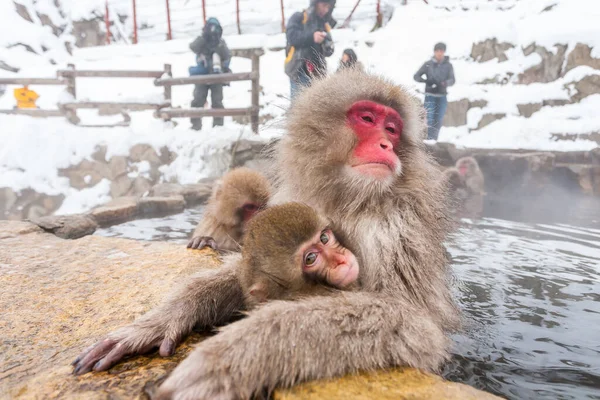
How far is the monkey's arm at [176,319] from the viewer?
4.81 ft

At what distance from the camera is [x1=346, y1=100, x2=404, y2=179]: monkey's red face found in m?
1.79

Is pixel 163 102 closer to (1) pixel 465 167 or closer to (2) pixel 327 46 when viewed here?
(2) pixel 327 46

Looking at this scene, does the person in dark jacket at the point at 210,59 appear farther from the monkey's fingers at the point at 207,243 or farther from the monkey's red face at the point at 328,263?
the monkey's red face at the point at 328,263

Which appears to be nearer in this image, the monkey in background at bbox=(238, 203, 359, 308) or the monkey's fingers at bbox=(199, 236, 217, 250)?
the monkey in background at bbox=(238, 203, 359, 308)

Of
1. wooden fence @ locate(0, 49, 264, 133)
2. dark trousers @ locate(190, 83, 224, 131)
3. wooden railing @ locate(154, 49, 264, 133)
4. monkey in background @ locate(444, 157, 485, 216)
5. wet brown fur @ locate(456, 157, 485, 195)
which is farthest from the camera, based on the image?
dark trousers @ locate(190, 83, 224, 131)

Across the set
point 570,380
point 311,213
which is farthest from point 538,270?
point 311,213

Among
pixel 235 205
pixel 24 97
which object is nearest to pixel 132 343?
pixel 235 205

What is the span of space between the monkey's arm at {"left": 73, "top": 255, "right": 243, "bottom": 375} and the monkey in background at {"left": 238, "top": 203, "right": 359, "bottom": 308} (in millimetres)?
216

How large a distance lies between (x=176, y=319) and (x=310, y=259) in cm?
51

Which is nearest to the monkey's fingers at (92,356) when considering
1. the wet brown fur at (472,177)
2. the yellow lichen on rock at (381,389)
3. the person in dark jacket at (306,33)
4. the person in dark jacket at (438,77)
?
the yellow lichen on rock at (381,389)

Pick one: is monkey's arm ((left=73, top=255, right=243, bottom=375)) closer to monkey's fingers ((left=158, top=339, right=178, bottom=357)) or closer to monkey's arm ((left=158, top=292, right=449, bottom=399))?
monkey's fingers ((left=158, top=339, right=178, bottom=357))

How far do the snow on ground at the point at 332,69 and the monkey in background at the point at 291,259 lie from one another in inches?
29.3

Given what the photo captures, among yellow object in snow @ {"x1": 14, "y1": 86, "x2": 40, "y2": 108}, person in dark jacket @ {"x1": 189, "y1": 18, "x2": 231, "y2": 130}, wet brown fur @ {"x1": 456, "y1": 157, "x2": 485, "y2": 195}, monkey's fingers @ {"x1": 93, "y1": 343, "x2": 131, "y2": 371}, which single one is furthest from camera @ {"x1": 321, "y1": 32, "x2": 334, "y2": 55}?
yellow object in snow @ {"x1": 14, "y1": 86, "x2": 40, "y2": 108}

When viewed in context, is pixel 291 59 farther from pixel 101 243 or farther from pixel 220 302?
pixel 220 302
